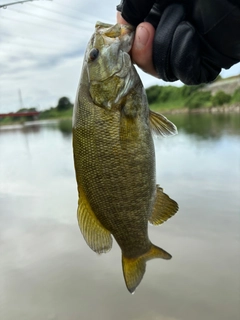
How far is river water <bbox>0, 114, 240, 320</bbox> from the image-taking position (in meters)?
4.53

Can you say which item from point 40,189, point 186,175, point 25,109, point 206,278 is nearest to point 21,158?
point 40,189

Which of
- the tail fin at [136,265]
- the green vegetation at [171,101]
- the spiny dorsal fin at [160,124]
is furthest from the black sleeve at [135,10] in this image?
the green vegetation at [171,101]

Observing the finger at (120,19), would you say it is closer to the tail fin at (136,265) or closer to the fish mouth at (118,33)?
the fish mouth at (118,33)

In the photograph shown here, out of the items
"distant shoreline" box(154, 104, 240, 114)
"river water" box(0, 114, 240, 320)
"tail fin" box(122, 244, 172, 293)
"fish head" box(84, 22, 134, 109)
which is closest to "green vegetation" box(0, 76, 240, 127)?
"distant shoreline" box(154, 104, 240, 114)

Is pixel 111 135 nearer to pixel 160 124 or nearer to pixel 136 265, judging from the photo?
pixel 160 124

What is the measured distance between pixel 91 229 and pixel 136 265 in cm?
47

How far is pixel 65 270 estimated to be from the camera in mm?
5504

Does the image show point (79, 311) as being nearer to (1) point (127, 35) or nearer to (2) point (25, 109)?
(1) point (127, 35)

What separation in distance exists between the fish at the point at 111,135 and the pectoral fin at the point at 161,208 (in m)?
0.20

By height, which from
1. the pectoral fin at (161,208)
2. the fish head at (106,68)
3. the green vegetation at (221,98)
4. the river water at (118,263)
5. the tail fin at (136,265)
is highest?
the fish head at (106,68)

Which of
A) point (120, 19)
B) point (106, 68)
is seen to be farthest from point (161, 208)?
point (120, 19)

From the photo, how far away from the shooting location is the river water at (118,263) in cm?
453

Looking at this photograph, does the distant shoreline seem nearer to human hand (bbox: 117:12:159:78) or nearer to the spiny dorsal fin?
the spiny dorsal fin

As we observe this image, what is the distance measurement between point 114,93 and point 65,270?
426cm
